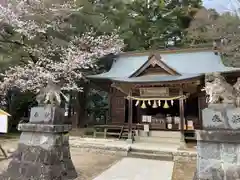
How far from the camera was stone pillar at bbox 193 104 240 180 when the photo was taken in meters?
3.93

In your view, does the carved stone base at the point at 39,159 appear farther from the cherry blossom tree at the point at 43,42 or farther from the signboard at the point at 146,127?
the signboard at the point at 146,127

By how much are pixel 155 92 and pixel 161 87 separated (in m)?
0.47

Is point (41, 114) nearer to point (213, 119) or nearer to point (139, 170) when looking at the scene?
point (139, 170)

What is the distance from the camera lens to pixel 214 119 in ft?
13.8

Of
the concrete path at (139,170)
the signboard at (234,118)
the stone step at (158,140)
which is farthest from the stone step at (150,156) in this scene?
the signboard at (234,118)

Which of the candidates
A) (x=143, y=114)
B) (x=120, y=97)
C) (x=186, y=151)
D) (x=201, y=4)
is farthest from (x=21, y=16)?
(x=201, y=4)

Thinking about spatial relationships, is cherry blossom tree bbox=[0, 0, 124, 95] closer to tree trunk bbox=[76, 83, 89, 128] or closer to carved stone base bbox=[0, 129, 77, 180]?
tree trunk bbox=[76, 83, 89, 128]

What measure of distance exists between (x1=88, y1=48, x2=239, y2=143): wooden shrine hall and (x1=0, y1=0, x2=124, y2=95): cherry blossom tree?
174 centimetres

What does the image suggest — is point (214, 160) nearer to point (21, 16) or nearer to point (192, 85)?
point (192, 85)

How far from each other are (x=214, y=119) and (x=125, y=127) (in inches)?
328

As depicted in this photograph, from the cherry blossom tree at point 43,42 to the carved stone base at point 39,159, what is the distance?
18.3ft

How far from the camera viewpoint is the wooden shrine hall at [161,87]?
10891 millimetres

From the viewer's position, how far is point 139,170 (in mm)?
6621

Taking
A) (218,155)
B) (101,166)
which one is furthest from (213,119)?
(101,166)
